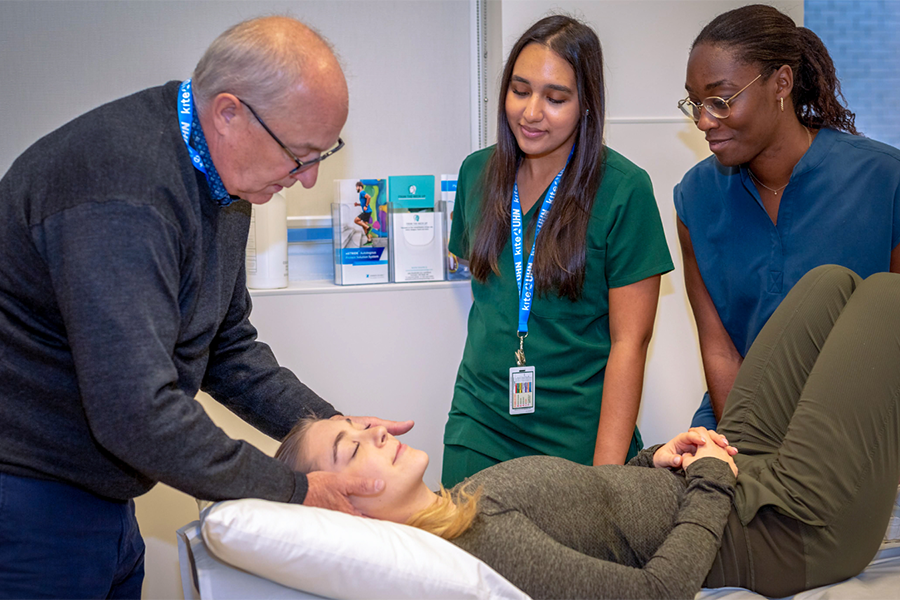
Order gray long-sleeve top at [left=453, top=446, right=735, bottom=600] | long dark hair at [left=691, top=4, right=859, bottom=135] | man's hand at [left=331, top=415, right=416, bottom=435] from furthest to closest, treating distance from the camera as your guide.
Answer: long dark hair at [left=691, top=4, right=859, bottom=135]
man's hand at [left=331, top=415, right=416, bottom=435]
gray long-sleeve top at [left=453, top=446, right=735, bottom=600]

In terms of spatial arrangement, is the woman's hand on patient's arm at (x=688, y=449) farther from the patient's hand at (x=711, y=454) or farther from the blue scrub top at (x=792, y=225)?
the blue scrub top at (x=792, y=225)

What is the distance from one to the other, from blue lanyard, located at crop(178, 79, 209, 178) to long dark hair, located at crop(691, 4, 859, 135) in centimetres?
127

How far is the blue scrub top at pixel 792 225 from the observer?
1850 millimetres

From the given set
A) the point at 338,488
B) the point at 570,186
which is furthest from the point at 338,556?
the point at 570,186

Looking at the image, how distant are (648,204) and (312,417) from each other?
3.24 feet

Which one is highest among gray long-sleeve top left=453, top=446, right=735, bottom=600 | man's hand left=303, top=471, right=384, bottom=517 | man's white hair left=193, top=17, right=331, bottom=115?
man's white hair left=193, top=17, right=331, bottom=115

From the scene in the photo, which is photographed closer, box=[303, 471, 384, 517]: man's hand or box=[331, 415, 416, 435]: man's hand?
box=[303, 471, 384, 517]: man's hand

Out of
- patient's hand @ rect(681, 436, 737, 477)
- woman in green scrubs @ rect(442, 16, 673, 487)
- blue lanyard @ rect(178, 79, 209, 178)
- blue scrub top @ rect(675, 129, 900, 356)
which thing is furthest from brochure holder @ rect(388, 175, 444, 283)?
blue lanyard @ rect(178, 79, 209, 178)

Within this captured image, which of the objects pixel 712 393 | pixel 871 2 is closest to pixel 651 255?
pixel 712 393

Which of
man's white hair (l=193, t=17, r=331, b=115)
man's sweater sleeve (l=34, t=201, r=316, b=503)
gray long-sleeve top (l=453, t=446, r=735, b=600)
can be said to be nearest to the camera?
man's sweater sleeve (l=34, t=201, r=316, b=503)

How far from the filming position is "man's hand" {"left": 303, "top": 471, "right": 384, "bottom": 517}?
4.09 ft

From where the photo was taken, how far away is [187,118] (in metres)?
1.11

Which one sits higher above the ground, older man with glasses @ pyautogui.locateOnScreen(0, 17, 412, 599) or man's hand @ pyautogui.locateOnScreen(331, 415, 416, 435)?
older man with glasses @ pyautogui.locateOnScreen(0, 17, 412, 599)

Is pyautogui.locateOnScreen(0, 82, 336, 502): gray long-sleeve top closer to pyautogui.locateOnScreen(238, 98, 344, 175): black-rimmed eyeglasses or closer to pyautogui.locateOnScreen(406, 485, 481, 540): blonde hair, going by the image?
pyautogui.locateOnScreen(238, 98, 344, 175): black-rimmed eyeglasses
